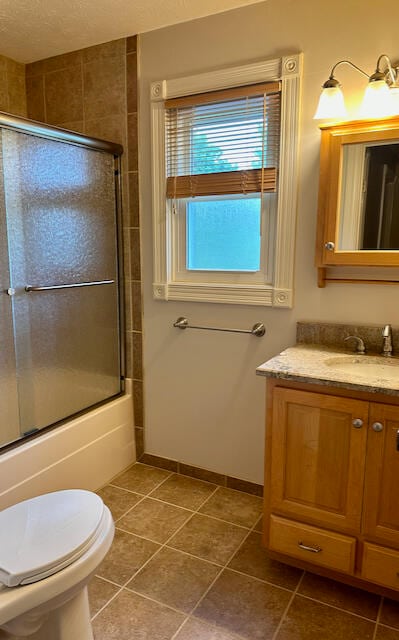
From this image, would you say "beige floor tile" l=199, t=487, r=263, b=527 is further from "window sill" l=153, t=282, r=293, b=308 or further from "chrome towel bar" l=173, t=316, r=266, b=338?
"window sill" l=153, t=282, r=293, b=308

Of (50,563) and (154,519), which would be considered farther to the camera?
(154,519)

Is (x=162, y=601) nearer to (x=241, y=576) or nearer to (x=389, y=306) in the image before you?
(x=241, y=576)

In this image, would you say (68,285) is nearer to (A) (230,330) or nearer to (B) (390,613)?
(A) (230,330)

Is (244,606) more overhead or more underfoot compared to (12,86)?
more underfoot

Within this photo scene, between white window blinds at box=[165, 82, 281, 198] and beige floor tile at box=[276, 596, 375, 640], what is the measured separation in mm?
1662

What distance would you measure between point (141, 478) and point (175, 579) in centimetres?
76

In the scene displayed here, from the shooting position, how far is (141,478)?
239 centimetres

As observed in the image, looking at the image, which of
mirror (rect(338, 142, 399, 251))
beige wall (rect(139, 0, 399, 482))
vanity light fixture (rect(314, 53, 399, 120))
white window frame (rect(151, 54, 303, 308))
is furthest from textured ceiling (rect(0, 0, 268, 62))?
mirror (rect(338, 142, 399, 251))

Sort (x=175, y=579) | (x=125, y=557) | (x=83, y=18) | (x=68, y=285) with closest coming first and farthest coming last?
(x=175, y=579), (x=125, y=557), (x=83, y=18), (x=68, y=285)

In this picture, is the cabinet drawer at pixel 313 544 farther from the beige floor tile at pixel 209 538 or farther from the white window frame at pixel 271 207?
the white window frame at pixel 271 207

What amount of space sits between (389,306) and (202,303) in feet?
2.88

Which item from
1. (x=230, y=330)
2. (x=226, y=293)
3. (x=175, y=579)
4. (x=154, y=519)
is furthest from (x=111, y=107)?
(x=175, y=579)

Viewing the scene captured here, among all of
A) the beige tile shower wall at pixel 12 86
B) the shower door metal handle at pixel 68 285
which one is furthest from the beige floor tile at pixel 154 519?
the beige tile shower wall at pixel 12 86

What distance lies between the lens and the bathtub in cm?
184
